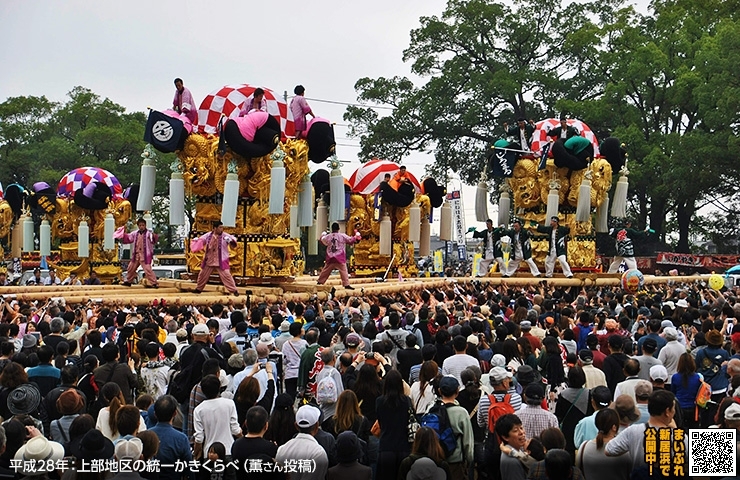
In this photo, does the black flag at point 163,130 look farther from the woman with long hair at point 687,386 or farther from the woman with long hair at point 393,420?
the woman with long hair at point 687,386

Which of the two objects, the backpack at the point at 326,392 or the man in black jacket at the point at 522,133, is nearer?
the backpack at the point at 326,392

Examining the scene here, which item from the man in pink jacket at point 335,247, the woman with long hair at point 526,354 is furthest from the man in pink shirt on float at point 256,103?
the woman with long hair at point 526,354

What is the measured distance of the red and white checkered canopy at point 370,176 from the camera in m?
24.5

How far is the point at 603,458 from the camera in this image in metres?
5.32

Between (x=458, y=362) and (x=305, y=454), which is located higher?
(x=458, y=362)

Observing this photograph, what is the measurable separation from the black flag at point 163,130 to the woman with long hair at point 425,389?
1100 cm

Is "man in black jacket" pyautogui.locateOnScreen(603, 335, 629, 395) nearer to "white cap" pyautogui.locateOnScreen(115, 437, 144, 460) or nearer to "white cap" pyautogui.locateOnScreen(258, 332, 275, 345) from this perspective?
"white cap" pyautogui.locateOnScreen(258, 332, 275, 345)

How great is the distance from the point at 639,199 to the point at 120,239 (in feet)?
77.1

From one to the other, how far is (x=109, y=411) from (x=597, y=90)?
3798 cm

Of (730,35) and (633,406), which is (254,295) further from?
(730,35)

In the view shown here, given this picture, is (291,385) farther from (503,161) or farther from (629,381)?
(503,161)

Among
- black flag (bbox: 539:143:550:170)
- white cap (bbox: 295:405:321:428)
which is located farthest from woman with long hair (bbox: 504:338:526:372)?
black flag (bbox: 539:143:550:170)

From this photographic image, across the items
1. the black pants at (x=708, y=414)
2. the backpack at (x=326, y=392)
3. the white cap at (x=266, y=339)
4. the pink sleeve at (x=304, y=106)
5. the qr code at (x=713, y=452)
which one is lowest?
the black pants at (x=708, y=414)

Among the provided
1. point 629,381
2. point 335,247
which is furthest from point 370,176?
point 629,381
